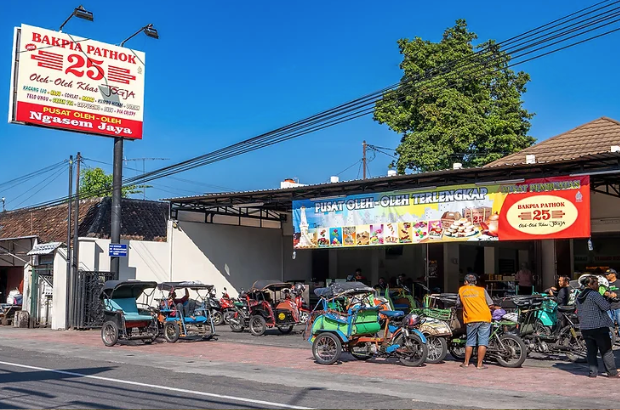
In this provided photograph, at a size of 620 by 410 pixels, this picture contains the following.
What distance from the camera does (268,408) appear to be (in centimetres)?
877

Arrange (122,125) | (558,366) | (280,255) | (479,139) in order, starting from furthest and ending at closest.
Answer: (479,139) < (280,255) < (122,125) < (558,366)

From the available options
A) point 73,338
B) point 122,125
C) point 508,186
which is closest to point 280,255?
point 122,125

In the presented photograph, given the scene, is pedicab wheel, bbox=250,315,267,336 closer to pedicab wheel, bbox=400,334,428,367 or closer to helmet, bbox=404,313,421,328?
helmet, bbox=404,313,421,328

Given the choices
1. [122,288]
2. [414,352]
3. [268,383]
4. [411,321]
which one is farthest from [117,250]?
[268,383]

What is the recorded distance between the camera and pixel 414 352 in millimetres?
13352

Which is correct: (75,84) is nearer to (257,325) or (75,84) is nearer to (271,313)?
(257,325)

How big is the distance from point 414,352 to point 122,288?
9.21m

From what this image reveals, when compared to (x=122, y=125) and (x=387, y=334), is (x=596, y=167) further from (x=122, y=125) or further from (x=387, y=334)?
(x=122, y=125)

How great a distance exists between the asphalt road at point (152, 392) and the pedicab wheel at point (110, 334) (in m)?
5.03

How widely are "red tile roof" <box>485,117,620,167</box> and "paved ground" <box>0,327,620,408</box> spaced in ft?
42.6

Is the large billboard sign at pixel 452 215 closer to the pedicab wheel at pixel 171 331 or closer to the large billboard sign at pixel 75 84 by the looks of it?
the pedicab wheel at pixel 171 331

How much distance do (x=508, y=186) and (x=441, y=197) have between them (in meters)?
2.00

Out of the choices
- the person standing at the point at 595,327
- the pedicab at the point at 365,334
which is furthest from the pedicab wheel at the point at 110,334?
the person standing at the point at 595,327

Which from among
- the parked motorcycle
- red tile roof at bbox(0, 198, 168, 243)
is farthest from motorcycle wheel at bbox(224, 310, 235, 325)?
the parked motorcycle
